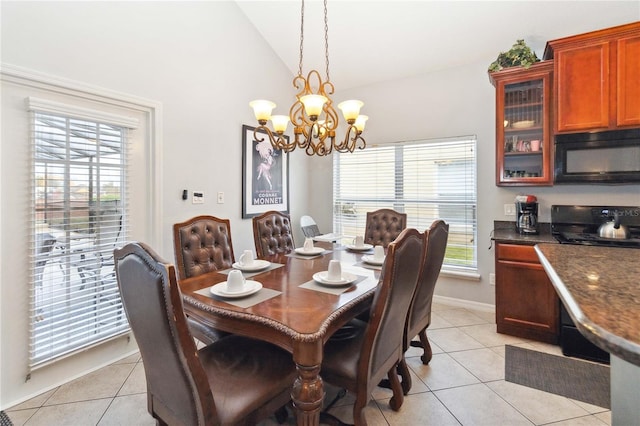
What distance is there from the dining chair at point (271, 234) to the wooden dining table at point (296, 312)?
0.71m

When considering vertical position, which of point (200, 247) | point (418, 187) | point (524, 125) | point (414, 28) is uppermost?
point (414, 28)

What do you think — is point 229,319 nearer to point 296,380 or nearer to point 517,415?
point 296,380

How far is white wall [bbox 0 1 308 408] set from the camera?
1.97 metres

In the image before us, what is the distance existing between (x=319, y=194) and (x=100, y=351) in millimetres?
3022

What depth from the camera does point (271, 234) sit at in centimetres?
292

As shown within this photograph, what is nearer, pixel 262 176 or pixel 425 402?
pixel 425 402

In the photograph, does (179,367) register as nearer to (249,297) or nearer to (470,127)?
(249,297)

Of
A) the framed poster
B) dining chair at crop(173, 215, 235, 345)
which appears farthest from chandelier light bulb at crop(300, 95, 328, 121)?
the framed poster

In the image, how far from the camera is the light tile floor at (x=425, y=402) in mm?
1822

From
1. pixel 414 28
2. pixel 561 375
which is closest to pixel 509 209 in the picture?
pixel 561 375

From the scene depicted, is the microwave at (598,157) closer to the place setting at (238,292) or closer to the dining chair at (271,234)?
the dining chair at (271,234)

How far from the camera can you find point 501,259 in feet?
9.28

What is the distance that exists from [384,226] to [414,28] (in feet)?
6.65

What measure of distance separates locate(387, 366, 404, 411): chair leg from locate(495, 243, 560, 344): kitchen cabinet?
1.51m
